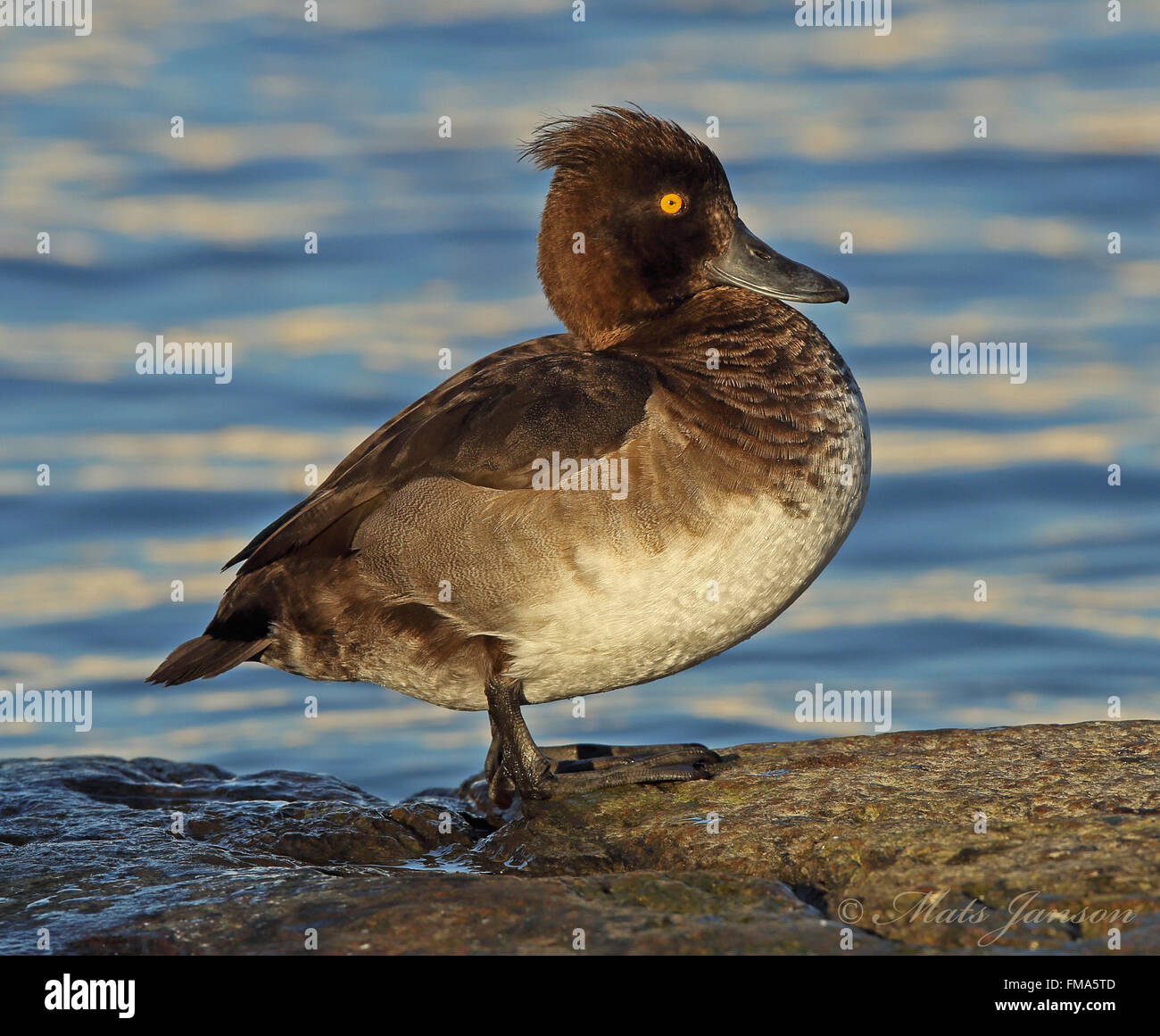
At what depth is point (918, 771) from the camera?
3.74 meters

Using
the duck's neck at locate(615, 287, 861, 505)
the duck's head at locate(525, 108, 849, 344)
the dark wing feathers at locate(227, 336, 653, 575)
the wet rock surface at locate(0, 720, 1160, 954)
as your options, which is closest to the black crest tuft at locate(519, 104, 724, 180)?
the duck's head at locate(525, 108, 849, 344)

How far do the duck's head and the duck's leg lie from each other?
1.18 metres

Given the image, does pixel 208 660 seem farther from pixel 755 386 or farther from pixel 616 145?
pixel 616 145

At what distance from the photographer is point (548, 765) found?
4.14 m

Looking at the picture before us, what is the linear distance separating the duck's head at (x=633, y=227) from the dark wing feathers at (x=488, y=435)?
0.31 metres

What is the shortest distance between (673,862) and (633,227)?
199 cm

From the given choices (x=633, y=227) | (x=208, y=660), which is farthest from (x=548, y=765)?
(x=633, y=227)

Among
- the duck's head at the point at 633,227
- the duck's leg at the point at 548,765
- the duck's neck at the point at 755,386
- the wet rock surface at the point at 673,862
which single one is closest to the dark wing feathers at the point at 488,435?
the duck's neck at the point at 755,386

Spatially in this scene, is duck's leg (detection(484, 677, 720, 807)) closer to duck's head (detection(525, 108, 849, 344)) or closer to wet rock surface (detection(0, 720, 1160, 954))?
wet rock surface (detection(0, 720, 1160, 954))

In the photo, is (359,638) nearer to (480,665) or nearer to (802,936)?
(480,665)

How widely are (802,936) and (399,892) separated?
763mm
